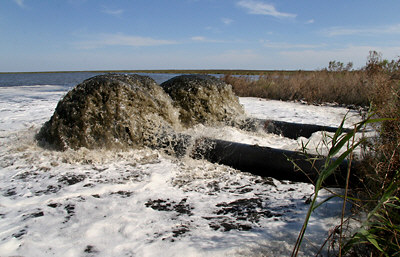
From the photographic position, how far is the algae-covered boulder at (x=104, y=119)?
4953 millimetres

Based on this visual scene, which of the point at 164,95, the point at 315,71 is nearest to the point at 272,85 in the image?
the point at 315,71

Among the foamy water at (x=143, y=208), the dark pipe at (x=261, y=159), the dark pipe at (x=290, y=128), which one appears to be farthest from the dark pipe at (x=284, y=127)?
the foamy water at (x=143, y=208)

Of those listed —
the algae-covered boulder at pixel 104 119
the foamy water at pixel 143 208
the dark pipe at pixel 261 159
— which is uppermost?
the algae-covered boulder at pixel 104 119

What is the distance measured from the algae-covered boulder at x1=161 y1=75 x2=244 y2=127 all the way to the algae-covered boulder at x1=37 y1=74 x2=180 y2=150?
1308mm

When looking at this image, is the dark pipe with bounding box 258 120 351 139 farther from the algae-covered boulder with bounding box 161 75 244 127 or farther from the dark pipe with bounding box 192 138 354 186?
the dark pipe with bounding box 192 138 354 186

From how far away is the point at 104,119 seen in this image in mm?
5086

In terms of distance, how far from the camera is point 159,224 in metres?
2.54

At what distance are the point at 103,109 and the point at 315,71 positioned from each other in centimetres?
1346

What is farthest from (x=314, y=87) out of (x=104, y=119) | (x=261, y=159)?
(x=104, y=119)

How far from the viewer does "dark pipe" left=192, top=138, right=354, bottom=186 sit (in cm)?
354

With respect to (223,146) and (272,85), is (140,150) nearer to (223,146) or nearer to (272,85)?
(223,146)

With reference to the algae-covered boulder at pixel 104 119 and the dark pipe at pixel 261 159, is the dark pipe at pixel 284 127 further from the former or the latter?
the dark pipe at pixel 261 159

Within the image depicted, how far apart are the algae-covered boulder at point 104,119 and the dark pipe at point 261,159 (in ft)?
3.34

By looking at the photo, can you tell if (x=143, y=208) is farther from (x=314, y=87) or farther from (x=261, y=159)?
(x=314, y=87)
